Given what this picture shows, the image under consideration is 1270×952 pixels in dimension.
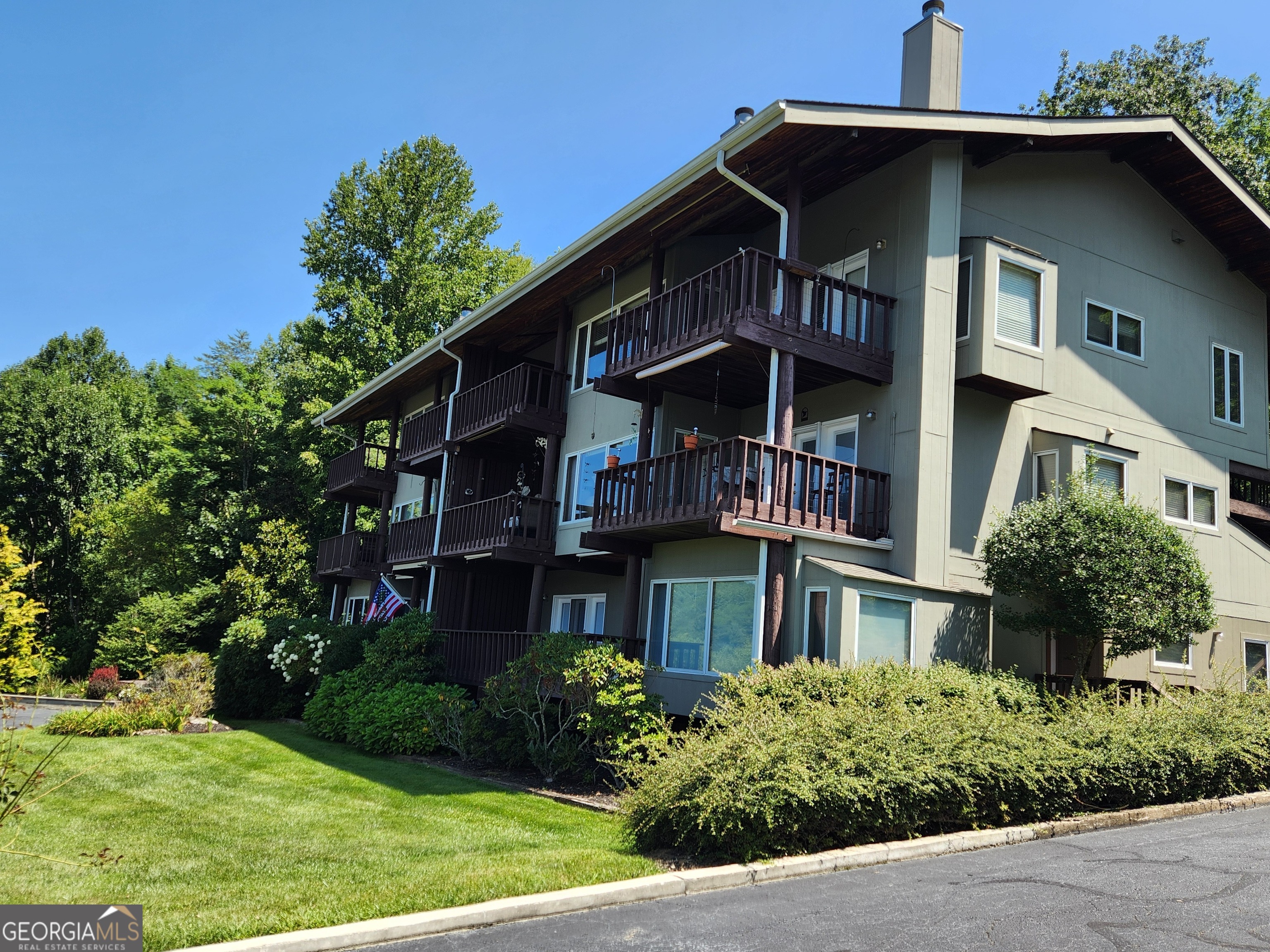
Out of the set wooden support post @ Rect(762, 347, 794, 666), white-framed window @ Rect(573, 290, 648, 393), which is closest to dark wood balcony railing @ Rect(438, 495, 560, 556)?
white-framed window @ Rect(573, 290, 648, 393)

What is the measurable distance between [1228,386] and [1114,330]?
152 inches

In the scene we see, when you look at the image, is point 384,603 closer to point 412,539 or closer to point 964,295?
point 412,539

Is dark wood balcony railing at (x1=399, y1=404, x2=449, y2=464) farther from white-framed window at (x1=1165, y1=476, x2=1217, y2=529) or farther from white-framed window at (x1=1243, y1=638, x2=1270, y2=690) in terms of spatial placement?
white-framed window at (x1=1243, y1=638, x2=1270, y2=690)

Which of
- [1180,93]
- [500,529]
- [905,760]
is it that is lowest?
[905,760]

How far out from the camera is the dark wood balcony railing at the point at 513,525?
825 inches

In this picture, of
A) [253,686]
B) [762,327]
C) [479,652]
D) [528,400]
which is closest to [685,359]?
[762,327]

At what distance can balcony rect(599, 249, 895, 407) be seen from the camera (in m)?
15.0

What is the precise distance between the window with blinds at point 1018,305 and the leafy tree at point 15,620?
14.1 metres

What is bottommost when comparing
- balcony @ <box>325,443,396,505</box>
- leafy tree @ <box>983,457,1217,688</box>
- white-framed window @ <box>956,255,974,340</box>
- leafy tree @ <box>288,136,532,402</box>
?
leafy tree @ <box>983,457,1217,688</box>

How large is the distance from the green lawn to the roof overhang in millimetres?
10052

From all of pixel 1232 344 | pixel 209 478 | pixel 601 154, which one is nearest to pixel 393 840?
pixel 601 154

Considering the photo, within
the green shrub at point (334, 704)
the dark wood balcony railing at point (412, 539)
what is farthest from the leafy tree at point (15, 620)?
the dark wood balcony railing at point (412, 539)

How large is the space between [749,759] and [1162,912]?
11.3 ft

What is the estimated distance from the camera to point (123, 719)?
2016 cm
